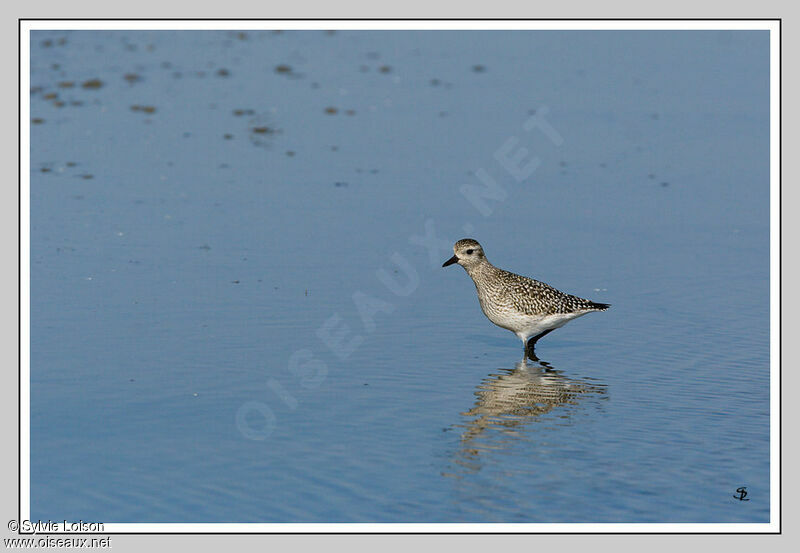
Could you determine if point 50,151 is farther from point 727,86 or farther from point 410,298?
point 727,86

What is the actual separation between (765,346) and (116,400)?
7813 mm

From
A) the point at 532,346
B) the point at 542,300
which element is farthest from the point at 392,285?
the point at 542,300

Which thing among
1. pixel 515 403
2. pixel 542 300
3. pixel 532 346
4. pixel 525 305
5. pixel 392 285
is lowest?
pixel 515 403

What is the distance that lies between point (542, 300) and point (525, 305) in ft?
0.84

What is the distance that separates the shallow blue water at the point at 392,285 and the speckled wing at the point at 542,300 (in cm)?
57

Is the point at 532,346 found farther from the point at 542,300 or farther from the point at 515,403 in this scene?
the point at 515,403

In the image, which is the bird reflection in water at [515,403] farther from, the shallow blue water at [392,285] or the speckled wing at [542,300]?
the speckled wing at [542,300]

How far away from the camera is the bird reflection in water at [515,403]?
11.8 metres

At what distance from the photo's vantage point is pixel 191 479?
10.8 metres

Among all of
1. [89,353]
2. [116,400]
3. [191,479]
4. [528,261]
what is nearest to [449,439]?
[191,479]

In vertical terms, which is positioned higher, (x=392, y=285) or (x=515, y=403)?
(x=392, y=285)

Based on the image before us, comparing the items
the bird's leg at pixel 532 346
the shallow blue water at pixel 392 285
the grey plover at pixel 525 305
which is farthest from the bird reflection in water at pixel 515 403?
the grey plover at pixel 525 305

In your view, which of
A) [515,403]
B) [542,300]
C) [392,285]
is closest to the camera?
[515,403]

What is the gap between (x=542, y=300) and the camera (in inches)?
597
